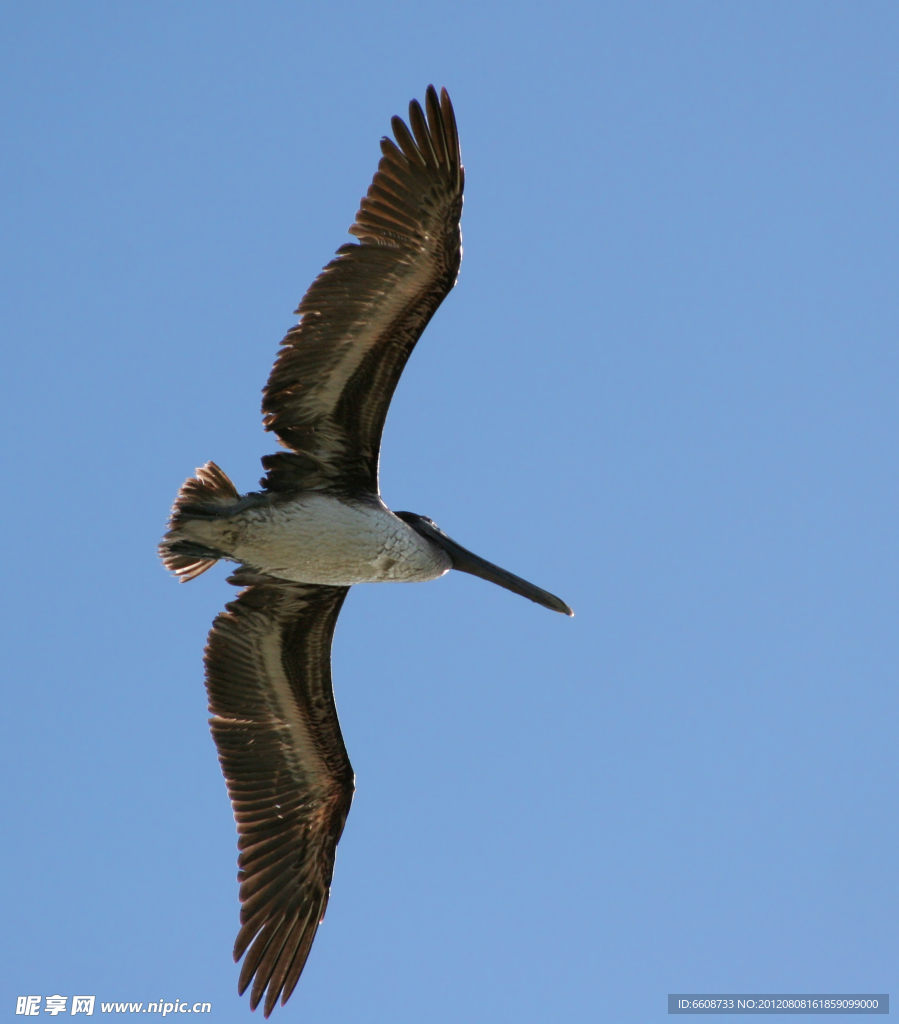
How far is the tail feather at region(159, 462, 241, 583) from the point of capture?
33.4 feet

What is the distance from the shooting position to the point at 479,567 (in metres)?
11.4

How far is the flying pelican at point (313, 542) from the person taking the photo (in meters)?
9.62

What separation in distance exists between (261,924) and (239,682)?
81.4 inches

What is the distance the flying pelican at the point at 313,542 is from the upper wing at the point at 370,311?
0.03 ft

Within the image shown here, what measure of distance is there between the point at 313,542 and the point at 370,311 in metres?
1.90

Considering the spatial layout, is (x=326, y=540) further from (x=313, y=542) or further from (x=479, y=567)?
(x=479, y=567)

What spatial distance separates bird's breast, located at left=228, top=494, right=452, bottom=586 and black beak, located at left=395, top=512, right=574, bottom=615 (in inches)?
19.8

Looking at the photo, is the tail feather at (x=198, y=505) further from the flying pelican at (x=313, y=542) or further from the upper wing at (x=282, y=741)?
the upper wing at (x=282, y=741)

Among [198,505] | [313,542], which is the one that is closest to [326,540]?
[313,542]

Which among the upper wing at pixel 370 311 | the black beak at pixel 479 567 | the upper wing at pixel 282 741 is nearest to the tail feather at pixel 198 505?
the upper wing at pixel 370 311

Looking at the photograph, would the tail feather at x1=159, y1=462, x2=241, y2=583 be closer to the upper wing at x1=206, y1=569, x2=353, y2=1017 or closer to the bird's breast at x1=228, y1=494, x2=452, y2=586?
the bird's breast at x1=228, y1=494, x2=452, y2=586

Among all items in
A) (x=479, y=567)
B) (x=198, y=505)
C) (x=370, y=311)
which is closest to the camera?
(x=370, y=311)

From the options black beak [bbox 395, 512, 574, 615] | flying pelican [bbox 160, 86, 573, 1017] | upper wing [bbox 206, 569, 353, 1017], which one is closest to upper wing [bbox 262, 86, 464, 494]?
flying pelican [bbox 160, 86, 573, 1017]

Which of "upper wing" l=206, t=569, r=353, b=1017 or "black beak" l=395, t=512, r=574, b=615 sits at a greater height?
"black beak" l=395, t=512, r=574, b=615
